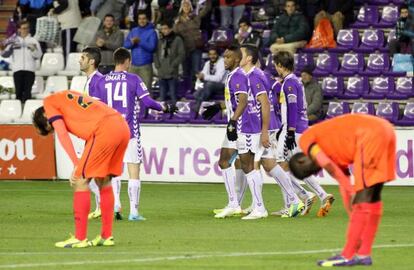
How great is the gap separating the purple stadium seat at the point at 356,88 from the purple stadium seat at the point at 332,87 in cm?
13

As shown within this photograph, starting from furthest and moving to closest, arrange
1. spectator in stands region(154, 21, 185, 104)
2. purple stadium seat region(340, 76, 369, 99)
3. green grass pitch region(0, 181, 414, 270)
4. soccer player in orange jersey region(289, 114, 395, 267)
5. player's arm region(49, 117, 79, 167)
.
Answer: spectator in stands region(154, 21, 185, 104)
purple stadium seat region(340, 76, 369, 99)
player's arm region(49, 117, 79, 167)
green grass pitch region(0, 181, 414, 270)
soccer player in orange jersey region(289, 114, 395, 267)

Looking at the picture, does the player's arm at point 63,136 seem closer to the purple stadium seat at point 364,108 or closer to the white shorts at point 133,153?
the white shorts at point 133,153

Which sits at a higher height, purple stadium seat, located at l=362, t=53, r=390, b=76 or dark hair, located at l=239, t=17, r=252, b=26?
dark hair, located at l=239, t=17, r=252, b=26

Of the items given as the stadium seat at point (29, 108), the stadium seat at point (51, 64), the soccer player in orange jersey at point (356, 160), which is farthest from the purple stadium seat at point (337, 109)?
the soccer player in orange jersey at point (356, 160)

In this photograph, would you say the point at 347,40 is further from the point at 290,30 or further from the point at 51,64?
the point at 51,64

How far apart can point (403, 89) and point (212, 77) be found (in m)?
4.12

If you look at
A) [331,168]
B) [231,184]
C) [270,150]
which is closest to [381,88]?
[270,150]

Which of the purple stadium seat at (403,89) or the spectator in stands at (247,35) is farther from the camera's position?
the spectator in stands at (247,35)

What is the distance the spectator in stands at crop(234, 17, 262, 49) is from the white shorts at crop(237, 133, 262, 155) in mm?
10719

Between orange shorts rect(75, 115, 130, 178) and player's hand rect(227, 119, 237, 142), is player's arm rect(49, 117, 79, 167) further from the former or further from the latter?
player's hand rect(227, 119, 237, 142)

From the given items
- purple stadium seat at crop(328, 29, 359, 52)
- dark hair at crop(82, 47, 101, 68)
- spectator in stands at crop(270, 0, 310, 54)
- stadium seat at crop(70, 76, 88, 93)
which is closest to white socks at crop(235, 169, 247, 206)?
dark hair at crop(82, 47, 101, 68)

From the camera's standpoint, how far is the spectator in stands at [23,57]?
29469 millimetres

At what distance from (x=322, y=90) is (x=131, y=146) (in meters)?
10.3

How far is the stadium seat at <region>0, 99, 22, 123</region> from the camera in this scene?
29.2 meters
